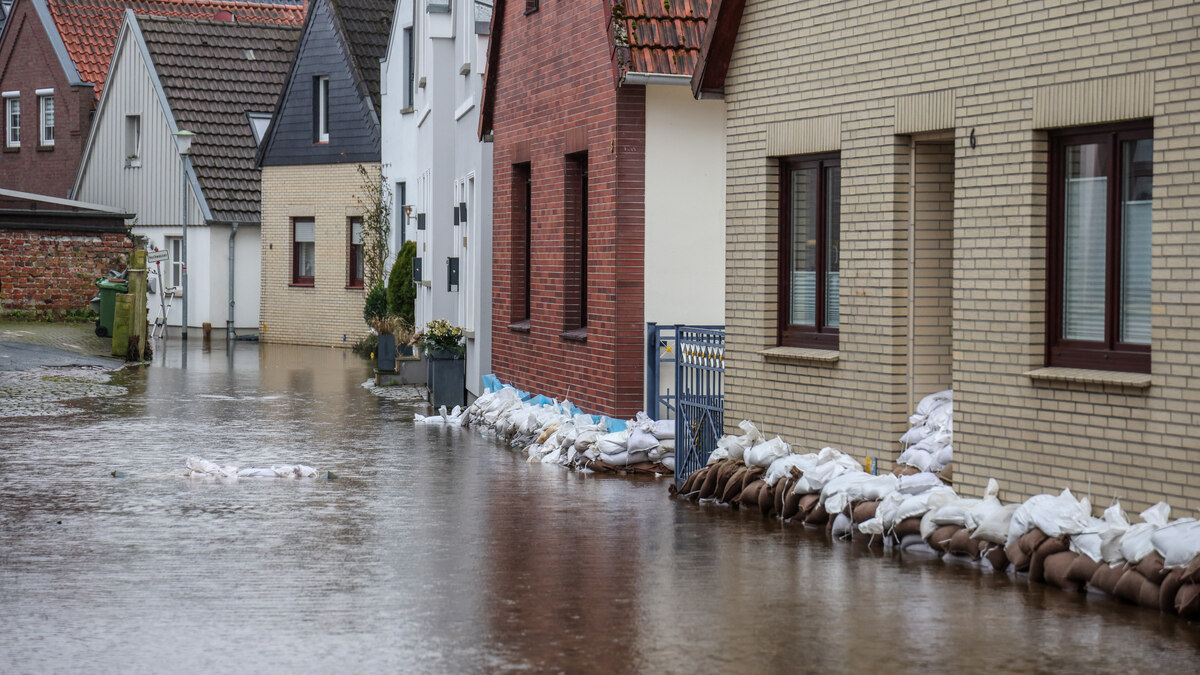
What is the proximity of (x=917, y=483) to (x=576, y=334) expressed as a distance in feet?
22.6

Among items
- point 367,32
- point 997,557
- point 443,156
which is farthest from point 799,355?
point 367,32

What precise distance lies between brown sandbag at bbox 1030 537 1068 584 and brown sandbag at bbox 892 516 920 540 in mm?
1194

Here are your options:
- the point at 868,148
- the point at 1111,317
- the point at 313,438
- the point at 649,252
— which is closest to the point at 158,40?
the point at 313,438

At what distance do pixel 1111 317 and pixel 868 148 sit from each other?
2700mm

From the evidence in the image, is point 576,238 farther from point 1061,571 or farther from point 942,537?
point 1061,571

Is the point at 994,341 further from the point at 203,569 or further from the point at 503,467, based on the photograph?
the point at 503,467

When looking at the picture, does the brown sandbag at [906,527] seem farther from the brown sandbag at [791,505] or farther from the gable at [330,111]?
the gable at [330,111]

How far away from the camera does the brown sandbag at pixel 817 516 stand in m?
11.4

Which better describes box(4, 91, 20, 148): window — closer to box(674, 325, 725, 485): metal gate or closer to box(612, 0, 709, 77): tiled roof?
box(612, 0, 709, 77): tiled roof

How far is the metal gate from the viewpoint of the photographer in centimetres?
1364

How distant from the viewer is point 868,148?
11.6m

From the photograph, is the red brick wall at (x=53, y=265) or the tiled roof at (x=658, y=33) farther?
the red brick wall at (x=53, y=265)

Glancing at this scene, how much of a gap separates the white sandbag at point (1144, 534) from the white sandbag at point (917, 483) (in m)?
1.93

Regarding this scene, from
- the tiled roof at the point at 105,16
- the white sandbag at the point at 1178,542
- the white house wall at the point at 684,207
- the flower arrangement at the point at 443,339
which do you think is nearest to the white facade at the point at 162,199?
the tiled roof at the point at 105,16
